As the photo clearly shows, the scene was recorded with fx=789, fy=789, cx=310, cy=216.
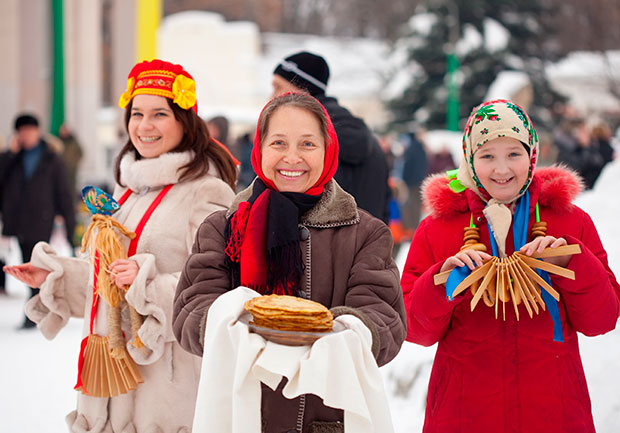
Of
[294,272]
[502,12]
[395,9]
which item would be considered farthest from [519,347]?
[395,9]

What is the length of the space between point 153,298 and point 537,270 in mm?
1519

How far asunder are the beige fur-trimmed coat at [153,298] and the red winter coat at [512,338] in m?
1.03

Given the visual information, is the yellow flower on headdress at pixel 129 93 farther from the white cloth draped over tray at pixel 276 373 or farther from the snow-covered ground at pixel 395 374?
the snow-covered ground at pixel 395 374

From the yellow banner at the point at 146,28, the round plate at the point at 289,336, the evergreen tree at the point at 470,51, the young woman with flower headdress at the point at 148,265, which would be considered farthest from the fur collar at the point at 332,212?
the evergreen tree at the point at 470,51

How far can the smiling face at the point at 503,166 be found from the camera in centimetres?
269

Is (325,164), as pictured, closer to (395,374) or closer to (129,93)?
(129,93)

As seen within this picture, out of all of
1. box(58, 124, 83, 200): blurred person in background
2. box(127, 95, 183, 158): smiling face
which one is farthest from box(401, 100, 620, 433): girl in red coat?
box(58, 124, 83, 200): blurred person in background

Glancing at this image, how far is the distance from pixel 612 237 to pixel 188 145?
2733 millimetres

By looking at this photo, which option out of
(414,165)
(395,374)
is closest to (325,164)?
(395,374)

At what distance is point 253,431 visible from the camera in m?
2.04

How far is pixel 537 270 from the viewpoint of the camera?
8.61ft

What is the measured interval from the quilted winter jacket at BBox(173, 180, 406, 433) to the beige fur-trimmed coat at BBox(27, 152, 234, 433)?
847mm

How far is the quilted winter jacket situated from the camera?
228 cm

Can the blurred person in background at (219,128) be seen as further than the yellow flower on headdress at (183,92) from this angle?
Yes
